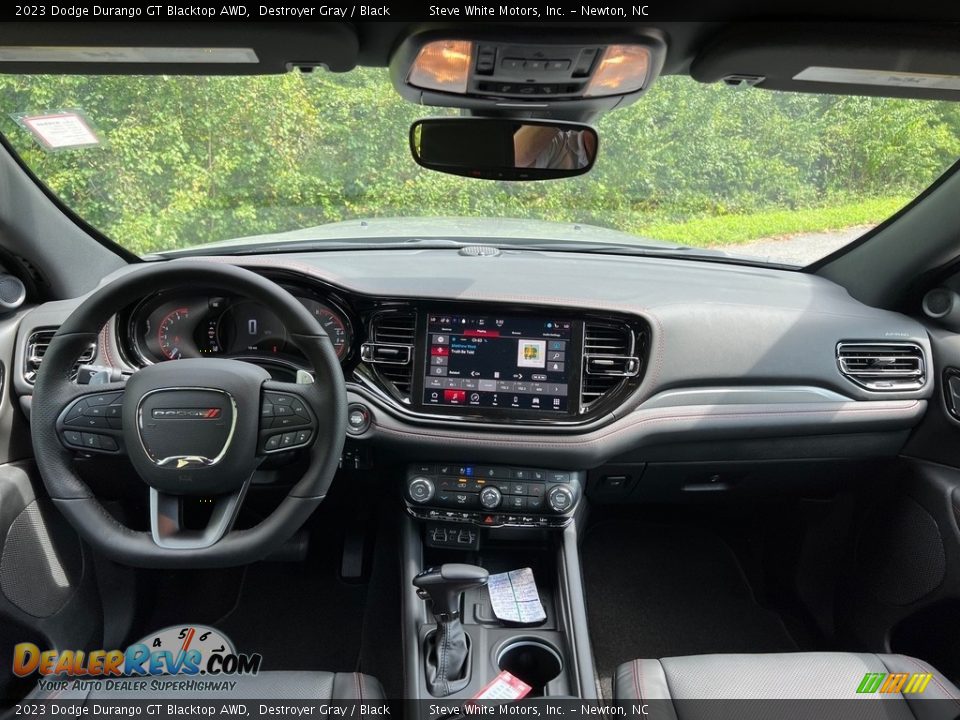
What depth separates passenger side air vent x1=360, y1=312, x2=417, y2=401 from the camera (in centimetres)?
245

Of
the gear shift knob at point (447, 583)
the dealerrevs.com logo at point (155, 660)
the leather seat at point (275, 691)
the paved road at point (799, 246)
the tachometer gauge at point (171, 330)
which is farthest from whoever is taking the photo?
the paved road at point (799, 246)

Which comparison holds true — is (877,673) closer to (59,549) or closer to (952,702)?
(952,702)

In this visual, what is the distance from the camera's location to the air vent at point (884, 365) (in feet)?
8.35

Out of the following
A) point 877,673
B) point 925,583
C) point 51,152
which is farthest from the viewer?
point 925,583

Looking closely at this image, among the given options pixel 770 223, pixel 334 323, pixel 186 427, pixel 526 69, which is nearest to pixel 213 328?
pixel 334 323

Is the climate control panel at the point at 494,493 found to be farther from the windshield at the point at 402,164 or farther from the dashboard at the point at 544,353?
the windshield at the point at 402,164

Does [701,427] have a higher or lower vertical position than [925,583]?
higher

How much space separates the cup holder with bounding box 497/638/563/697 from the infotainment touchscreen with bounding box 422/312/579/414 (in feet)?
2.47

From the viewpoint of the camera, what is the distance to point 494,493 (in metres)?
2.42

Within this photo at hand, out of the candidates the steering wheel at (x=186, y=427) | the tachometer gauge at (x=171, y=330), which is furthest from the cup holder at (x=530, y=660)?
the tachometer gauge at (x=171, y=330)

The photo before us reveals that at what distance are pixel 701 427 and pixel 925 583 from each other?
1007mm

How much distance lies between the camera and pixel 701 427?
249 cm

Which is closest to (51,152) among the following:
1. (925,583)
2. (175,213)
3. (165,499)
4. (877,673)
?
(175,213)

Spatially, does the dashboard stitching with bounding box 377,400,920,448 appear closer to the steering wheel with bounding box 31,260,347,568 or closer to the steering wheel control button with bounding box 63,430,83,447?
the steering wheel with bounding box 31,260,347,568
